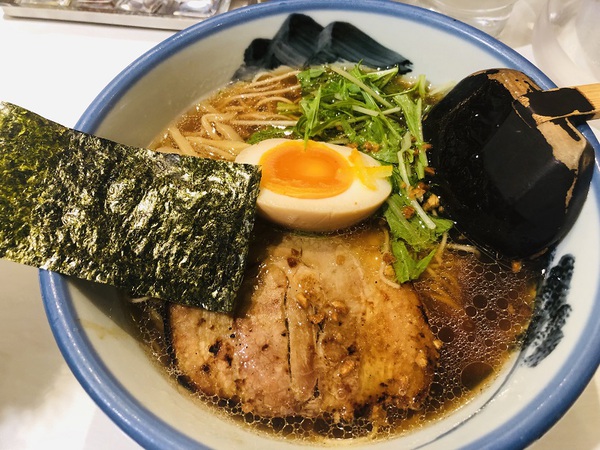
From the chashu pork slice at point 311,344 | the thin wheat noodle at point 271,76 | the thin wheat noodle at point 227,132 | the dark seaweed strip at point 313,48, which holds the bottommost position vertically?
the chashu pork slice at point 311,344

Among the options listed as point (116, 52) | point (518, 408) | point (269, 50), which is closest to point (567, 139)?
point (518, 408)

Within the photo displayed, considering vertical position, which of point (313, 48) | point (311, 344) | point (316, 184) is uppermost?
point (313, 48)

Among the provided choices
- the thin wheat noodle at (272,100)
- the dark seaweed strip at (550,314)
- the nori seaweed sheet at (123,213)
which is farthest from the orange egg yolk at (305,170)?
the dark seaweed strip at (550,314)

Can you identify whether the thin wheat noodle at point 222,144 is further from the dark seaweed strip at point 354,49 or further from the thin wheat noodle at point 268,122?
the dark seaweed strip at point 354,49

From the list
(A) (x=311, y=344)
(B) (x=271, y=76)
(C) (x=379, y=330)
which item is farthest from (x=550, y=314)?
(B) (x=271, y=76)

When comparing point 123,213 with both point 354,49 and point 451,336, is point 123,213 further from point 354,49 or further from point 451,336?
point 354,49

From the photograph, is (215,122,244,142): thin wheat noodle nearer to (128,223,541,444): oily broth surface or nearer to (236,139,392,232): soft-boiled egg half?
(236,139,392,232): soft-boiled egg half

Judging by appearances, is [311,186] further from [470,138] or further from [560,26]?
[560,26]
